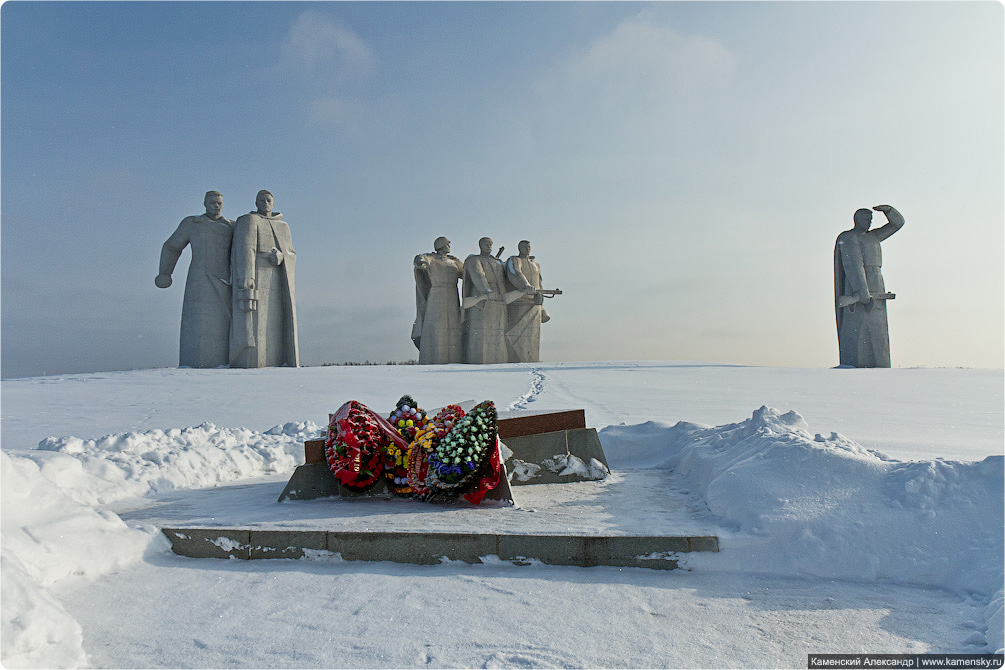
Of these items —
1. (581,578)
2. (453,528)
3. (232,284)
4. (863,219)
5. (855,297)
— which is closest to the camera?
(581,578)

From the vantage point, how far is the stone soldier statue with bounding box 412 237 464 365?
61.2 ft

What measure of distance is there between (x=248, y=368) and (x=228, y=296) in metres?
1.80

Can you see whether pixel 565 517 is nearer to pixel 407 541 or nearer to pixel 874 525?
pixel 407 541

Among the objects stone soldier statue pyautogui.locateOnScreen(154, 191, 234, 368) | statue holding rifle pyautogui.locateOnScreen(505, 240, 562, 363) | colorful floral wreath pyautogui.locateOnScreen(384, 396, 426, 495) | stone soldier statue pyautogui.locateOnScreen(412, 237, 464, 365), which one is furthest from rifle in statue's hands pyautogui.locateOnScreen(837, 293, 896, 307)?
colorful floral wreath pyautogui.locateOnScreen(384, 396, 426, 495)

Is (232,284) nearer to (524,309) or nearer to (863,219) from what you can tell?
(524,309)

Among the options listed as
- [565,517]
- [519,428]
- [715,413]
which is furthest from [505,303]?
[565,517]

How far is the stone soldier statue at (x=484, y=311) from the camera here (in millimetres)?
18094

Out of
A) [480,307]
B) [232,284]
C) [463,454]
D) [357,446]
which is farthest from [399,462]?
[480,307]

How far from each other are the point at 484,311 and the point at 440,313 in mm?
1296

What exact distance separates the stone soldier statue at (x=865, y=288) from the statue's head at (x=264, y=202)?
13124mm

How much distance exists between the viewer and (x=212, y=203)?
1459 centimetres

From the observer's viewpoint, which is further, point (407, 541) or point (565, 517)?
point (565, 517)

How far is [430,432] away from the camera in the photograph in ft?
13.0

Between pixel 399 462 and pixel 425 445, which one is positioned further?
pixel 399 462
